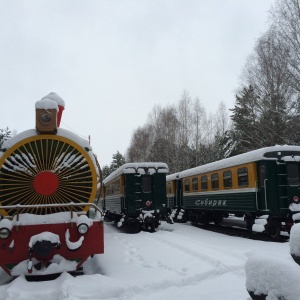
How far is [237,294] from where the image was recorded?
468cm

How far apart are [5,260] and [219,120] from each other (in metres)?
32.8

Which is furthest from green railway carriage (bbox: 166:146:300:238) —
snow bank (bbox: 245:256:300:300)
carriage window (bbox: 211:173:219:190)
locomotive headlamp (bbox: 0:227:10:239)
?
snow bank (bbox: 245:256:300:300)

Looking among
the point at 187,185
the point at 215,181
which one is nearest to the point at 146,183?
the point at 215,181

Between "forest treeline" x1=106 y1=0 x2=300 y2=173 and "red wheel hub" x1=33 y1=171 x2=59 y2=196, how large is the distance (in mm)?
15371

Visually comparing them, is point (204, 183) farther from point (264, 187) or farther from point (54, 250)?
point (54, 250)

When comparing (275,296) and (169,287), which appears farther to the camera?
(169,287)

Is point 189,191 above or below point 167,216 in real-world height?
above

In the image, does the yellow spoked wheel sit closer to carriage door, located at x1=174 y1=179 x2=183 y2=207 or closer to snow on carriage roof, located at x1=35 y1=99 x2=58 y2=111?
snow on carriage roof, located at x1=35 y1=99 x2=58 y2=111

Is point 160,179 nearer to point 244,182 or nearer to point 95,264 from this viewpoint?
point 244,182

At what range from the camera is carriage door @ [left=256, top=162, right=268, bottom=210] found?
11.4 m

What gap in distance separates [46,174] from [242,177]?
828 centimetres


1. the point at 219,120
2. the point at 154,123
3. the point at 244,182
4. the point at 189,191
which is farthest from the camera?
the point at 154,123

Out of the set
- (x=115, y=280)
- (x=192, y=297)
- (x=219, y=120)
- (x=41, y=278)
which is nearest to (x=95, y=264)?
(x=41, y=278)

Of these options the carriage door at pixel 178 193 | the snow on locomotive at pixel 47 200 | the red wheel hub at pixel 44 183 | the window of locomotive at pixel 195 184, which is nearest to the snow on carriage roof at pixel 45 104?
the snow on locomotive at pixel 47 200
